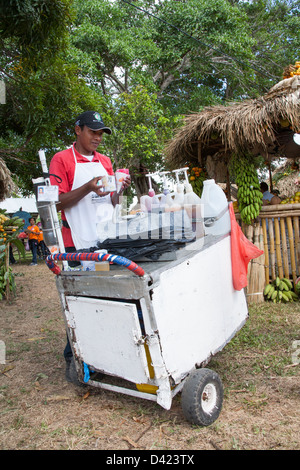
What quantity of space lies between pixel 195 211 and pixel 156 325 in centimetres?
121

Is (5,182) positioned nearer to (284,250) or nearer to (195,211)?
(195,211)

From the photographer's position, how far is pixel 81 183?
2.74 meters

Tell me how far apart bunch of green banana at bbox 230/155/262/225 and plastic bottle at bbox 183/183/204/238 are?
2299 mm

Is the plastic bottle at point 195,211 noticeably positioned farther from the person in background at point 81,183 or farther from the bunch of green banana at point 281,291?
the bunch of green banana at point 281,291

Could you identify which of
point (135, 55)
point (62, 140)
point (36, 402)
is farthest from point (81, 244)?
point (135, 55)

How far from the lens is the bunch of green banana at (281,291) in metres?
5.05

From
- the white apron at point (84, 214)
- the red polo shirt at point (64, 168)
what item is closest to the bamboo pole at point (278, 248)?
the white apron at point (84, 214)

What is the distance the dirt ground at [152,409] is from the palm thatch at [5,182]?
13.6 ft

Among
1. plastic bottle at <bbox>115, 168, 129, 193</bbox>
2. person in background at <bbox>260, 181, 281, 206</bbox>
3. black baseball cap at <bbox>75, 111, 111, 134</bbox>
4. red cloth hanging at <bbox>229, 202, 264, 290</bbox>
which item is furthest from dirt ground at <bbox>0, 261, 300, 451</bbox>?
person in background at <bbox>260, 181, 281, 206</bbox>

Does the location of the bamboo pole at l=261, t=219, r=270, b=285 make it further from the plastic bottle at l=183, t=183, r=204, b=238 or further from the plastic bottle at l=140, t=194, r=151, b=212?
the plastic bottle at l=140, t=194, r=151, b=212

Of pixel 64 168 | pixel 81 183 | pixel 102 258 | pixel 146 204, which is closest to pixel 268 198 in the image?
pixel 146 204
